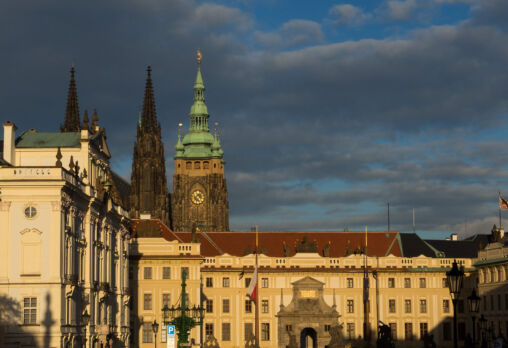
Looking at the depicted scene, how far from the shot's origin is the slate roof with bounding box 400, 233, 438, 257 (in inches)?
5187

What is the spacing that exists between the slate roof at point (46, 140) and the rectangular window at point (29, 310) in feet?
61.0

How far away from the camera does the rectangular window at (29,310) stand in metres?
70.3

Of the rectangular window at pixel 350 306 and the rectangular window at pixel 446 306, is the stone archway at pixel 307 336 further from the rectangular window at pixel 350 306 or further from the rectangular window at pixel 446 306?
the rectangular window at pixel 446 306

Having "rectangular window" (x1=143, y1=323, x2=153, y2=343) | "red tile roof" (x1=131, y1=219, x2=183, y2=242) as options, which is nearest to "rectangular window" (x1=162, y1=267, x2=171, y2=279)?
"red tile roof" (x1=131, y1=219, x2=183, y2=242)

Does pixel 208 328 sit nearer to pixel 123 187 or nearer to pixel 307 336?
pixel 307 336

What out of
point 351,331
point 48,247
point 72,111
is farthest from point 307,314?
point 48,247

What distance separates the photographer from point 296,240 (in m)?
134

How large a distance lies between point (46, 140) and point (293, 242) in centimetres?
5402

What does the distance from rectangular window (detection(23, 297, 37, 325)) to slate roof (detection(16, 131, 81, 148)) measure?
61.0 ft

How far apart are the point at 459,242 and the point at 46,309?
77494 millimetres

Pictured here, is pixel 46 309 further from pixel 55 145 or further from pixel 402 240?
pixel 402 240

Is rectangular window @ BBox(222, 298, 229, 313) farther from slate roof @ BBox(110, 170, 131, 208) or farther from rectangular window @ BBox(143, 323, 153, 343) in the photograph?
slate roof @ BBox(110, 170, 131, 208)

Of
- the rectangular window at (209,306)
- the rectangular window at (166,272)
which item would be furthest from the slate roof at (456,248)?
the rectangular window at (166,272)

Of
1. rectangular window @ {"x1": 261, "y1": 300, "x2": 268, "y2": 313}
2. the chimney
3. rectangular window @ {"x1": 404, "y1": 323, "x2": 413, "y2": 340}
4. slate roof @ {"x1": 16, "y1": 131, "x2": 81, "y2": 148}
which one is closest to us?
the chimney
